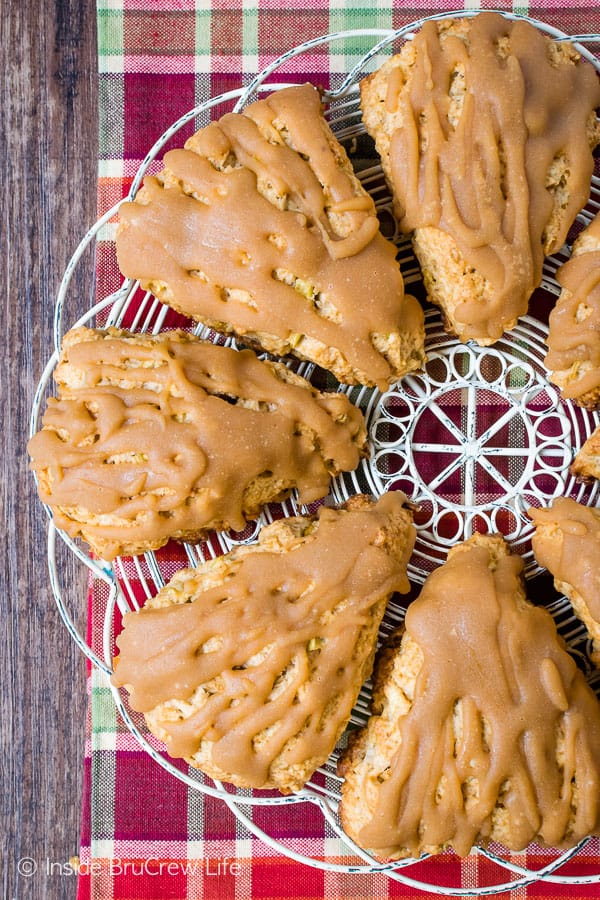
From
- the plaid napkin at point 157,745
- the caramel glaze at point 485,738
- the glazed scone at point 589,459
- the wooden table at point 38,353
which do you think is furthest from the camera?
the wooden table at point 38,353

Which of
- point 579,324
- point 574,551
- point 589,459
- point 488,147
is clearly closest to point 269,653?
point 574,551

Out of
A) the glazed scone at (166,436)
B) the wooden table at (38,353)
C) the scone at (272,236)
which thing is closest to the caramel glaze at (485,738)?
the glazed scone at (166,436)

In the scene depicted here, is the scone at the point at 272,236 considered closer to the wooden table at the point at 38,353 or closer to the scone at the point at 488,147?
the scone at the point at 488,147

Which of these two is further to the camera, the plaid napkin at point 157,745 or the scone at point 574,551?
the plaid napkin at point 157,745

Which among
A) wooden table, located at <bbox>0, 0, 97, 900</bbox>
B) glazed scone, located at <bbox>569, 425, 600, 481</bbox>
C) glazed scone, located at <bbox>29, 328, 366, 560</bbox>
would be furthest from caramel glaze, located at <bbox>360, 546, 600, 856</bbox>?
wooden table, located at <bbox>0, 0, 97, 900</bbox>

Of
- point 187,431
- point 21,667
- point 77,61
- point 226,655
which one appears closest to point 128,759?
point 21,667

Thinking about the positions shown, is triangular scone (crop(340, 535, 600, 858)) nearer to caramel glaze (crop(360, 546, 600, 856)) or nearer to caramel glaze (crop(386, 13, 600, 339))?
caramel glaze (crop(360, 546, 600, 856))
